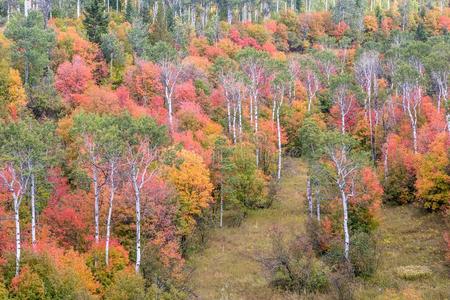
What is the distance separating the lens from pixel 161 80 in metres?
69.7

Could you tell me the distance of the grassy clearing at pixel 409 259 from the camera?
3922 centimetres

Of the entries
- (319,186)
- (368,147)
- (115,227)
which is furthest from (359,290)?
(368,147)

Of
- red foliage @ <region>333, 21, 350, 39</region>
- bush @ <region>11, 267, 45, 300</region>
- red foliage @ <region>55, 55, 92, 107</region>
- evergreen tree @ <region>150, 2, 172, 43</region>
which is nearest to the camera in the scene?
bush @ <region>11, 267, 45, 300</region>

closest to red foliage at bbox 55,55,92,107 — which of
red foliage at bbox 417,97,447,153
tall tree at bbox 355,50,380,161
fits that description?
tall tree at bbox 355,50,380,161

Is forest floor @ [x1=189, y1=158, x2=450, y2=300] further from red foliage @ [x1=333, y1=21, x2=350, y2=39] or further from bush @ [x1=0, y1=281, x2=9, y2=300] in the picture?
red foliage @ [x1=333, y1=21, x2=350, y2=39]

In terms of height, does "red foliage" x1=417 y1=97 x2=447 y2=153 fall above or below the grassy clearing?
above

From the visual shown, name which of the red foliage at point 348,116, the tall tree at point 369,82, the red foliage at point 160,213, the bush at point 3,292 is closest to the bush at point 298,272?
the red foliage at point 160,213

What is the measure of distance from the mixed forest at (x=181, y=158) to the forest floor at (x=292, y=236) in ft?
2.64

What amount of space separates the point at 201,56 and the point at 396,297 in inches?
2490

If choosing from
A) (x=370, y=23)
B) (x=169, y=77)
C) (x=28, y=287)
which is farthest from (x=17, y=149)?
(x=370, y=23)

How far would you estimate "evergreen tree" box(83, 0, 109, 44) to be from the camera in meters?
78.9

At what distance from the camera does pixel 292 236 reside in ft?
164

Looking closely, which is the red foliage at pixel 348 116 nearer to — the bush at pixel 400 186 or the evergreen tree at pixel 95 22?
the bush at pixel 400 186

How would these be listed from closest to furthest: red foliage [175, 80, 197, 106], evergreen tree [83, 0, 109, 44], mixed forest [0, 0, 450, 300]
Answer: mixed forest [0, 0, 450, 300] → red foliage [175, 80, 197, 106] → evergreen tree [83, 0, 109, 44]
